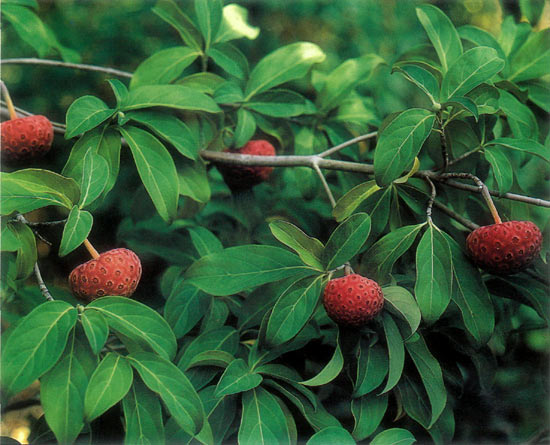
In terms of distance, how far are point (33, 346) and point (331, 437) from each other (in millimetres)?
362

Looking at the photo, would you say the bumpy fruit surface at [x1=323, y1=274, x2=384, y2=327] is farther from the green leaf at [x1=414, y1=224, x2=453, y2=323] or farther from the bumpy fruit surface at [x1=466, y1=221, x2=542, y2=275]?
the bumpy fruit surface at [x1=466, y1=221, x2=542, y2=275]

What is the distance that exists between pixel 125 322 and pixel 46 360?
0.31ft

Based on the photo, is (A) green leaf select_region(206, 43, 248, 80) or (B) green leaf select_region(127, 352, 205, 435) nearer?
(B) green leaf select_region(127, 352, 205, 435)

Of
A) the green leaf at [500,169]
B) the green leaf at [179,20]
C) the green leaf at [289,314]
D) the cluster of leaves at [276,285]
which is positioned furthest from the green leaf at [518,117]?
the green leaf at [179,20]

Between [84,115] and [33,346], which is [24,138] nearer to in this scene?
[84,115]

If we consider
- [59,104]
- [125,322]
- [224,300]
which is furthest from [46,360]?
[59,104]

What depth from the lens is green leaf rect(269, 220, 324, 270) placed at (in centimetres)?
76

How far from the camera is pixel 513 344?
3.72ft

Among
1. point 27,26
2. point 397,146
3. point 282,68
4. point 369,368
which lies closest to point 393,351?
point 369,368

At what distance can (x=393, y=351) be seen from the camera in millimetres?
732

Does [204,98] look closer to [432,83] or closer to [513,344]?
[432,83]

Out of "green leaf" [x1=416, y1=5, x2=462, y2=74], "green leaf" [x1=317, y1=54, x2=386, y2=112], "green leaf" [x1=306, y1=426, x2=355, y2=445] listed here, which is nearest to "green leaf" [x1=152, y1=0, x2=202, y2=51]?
"green leaf" [x1=317, y1=54, x2=386, y2=112]

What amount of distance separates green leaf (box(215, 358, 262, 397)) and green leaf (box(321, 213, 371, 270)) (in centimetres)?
17

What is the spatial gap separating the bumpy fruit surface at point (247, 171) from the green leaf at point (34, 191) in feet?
1.19
